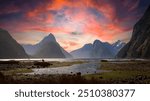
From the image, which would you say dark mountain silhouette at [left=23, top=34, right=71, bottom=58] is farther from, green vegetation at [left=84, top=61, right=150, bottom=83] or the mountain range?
green vegetation at [left=84, top=61, right=150, bottom=83]

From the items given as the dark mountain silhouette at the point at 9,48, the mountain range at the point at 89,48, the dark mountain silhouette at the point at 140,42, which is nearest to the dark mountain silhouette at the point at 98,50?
the mountain range at the point at 89,48

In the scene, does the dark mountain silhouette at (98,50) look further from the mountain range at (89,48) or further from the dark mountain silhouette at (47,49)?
the dark mountain silhouette at (47,49)

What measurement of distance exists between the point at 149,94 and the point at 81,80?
871 millimetres

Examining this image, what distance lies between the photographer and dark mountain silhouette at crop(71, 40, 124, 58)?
6.68 metres

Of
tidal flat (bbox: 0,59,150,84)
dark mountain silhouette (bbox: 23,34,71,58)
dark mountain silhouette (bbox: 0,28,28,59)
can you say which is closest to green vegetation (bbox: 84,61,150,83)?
tidal flat (bbox: 0,59,150,84)

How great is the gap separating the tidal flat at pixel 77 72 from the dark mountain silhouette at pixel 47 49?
0.09 meters

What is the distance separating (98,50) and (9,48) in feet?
3.72

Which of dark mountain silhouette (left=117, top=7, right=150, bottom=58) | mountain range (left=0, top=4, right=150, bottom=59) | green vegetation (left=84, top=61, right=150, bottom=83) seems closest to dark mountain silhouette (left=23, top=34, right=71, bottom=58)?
mountain range (left=0, top=4, right=150, bottom=59)

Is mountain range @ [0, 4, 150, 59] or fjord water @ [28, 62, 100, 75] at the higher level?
mountain range @ [0, 4, 150, 59]

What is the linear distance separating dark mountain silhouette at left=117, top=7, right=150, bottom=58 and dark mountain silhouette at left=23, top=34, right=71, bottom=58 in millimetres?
764

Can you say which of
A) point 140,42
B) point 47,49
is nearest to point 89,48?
point 47,49

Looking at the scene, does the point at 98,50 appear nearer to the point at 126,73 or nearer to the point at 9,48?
the point at 126,73

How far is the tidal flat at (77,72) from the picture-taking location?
6.65 meters

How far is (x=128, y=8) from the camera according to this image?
668 centimetres
